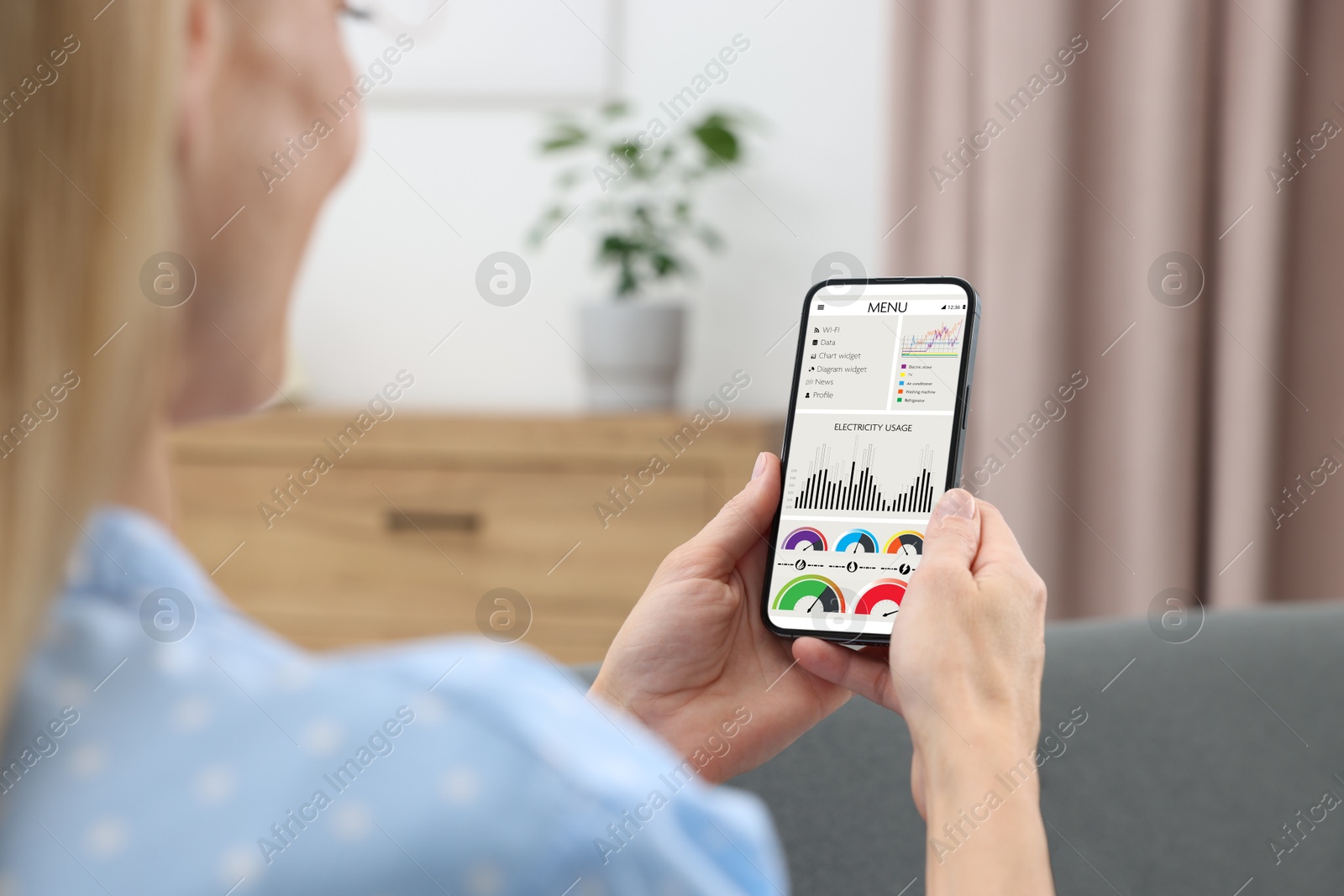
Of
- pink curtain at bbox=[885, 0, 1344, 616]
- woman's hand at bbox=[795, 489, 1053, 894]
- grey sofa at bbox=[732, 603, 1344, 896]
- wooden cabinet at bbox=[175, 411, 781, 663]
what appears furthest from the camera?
wooden cabinet at bbox=[175, 411, 781, 663]

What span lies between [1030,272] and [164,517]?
4.67ft

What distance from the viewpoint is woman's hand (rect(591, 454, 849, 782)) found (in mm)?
694

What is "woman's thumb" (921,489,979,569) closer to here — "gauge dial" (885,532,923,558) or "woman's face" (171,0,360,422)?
"gauge dial" (885,532,923,558)

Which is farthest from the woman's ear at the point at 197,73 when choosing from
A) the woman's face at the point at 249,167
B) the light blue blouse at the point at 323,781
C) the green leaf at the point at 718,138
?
the green leaf at the point at 718,138

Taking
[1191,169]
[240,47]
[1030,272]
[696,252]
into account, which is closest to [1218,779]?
[240,47]

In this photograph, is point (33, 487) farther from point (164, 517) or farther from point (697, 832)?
point (697, 832)

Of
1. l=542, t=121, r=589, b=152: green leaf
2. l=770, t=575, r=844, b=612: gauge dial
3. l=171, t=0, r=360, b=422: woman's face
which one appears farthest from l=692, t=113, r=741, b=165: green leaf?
l=171, t=0, r=360, b=422: woman's face

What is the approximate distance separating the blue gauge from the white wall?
137cm

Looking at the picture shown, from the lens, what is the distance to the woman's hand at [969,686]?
0.50 meters

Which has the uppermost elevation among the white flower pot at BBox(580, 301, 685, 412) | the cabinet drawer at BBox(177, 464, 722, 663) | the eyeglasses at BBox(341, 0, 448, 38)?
the eyeglasses at BBox(341, 0, 448, 38)

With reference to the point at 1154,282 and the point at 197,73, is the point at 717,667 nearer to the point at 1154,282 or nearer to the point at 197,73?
the point at 197,73

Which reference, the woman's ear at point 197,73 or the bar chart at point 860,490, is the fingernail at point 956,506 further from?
the woman's ear at point 197,73

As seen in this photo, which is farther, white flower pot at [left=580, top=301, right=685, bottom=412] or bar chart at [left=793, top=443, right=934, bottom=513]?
white flower pot at [left=580, top=301, right=685, bottom=412]

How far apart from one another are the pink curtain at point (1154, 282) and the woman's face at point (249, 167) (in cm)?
132
